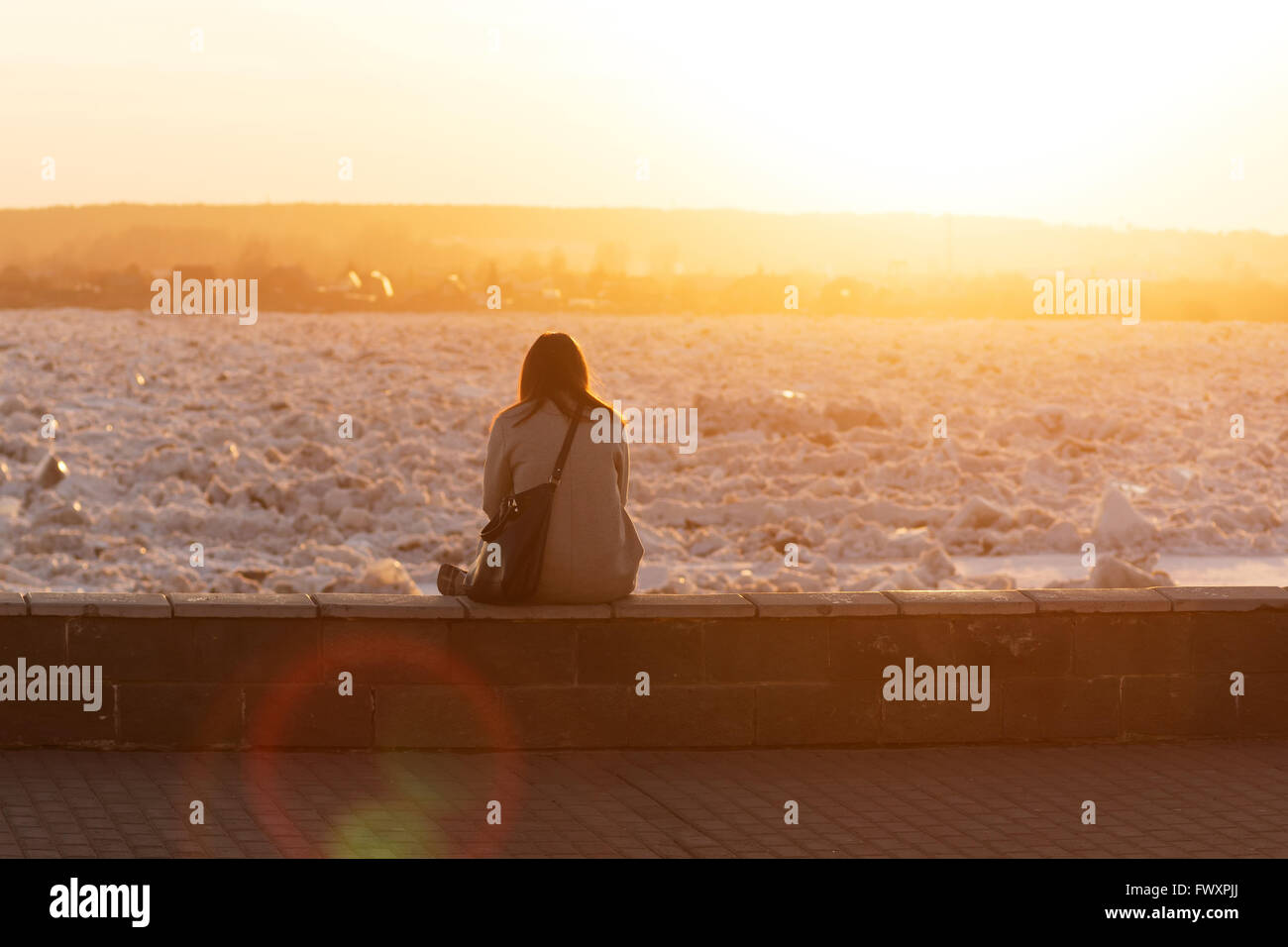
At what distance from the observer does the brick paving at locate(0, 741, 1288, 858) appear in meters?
6.59

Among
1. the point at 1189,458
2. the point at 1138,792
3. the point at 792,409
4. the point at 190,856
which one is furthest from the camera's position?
the point at 792,409

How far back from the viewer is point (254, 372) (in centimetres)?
5100

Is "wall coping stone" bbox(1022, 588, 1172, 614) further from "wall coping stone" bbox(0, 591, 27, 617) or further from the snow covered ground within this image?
the snow covered ground

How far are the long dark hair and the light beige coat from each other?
1.5 inches

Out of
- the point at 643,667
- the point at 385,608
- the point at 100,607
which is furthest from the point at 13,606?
the point at 643,667

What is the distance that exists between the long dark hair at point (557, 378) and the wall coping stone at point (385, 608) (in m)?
0.80

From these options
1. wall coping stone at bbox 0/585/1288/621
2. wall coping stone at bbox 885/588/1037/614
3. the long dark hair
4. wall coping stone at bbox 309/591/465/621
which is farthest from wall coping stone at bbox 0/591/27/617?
wall coping stone at bbox 885/588/1037/614

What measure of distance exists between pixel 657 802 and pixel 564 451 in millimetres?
1471

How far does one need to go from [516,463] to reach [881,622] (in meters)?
1.66

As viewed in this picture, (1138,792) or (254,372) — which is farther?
(254,372)

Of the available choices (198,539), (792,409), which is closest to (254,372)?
(792,409)

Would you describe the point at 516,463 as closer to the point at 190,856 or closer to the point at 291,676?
the point at 291,676

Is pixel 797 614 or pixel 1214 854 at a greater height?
pixel 797 614

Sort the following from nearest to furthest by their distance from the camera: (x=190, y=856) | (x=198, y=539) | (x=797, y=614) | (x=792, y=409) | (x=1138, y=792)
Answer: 1. (x=190, y=856)
2. (x=1138, y=792)
3. (x=797, y=614)
4. (x=198, y=539)
5. (x=792, y=409)
